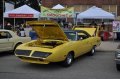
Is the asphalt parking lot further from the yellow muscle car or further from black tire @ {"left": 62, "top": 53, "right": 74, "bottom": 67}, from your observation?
the yellow muscle car

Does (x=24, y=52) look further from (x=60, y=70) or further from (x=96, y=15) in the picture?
(x=96, y=15)

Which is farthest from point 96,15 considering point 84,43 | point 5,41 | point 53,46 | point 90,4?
point 53,46

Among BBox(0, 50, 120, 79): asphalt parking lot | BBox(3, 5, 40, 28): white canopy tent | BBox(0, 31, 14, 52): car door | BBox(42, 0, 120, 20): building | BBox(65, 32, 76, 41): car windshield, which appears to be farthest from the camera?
BBox(42, 0, 120, 20): building

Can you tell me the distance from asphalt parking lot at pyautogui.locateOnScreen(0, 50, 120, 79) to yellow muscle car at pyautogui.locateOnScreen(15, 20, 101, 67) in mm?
350

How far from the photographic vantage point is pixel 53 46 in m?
10.5

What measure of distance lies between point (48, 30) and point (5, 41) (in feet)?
8.69

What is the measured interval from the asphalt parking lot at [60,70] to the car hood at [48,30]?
1192 mm

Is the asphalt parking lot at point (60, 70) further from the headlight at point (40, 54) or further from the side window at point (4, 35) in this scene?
the side window at point (4, 35)

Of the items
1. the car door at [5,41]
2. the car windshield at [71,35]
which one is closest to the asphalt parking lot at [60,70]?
the car windshield at [71,35]

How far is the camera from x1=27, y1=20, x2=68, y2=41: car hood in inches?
418

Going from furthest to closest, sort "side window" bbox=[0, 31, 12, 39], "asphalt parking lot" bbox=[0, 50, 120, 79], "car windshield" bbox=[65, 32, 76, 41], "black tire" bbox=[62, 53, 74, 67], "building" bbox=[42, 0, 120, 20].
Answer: "building" bbox=[42, 0, 120, 20] → "side window" bbox=[0, 31, 12, 39] → "car windshield" bbox=[65, 32, 76, 41] → "black tire" bbox=[62, 53, 74, 67] → "asphalt parking lot" bbox=[0, 50, 120, 79]

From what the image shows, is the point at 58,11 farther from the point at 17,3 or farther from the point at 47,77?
the point at 17,3

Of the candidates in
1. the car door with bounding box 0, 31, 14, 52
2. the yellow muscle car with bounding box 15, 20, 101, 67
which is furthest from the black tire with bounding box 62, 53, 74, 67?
the car door with bounding box 0, 31, 14, 52

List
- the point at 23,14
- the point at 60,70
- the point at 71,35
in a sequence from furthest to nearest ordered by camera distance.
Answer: the point at 23,14
the point at 71,35
the point at 60,70
